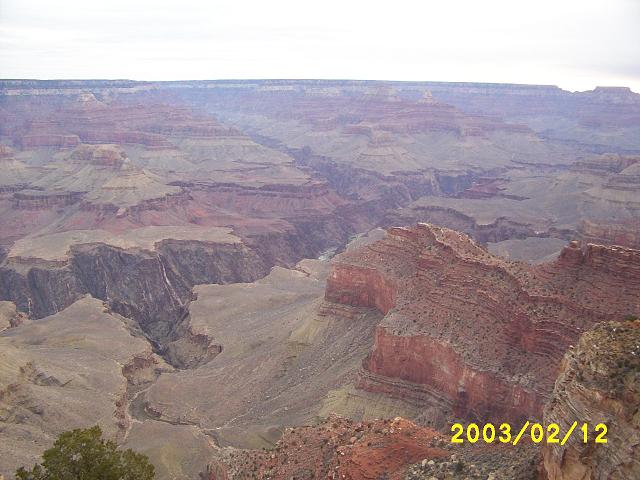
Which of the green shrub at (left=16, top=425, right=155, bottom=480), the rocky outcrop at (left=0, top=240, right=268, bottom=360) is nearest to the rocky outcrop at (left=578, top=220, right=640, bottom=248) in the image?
the rocky outcrop at (left=0, top=240, right=268, bottom=360)

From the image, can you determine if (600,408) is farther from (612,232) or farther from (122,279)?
(122,279)

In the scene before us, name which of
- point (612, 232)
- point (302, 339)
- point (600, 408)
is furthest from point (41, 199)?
point (600, 408)

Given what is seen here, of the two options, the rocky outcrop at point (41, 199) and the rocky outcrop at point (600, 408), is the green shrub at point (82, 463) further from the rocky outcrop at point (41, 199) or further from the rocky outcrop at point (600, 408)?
the rocky outcrop at point (41, 199)

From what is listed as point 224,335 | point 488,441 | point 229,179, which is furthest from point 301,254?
point 488,441

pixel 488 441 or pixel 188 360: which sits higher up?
pixel 488 441

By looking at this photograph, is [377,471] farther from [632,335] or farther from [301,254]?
[301,254]

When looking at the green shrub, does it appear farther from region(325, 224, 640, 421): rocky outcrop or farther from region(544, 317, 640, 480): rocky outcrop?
region(325, 224, 640, 421): rocky outcrop
